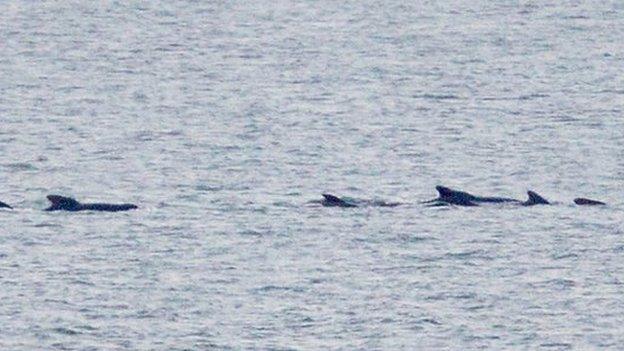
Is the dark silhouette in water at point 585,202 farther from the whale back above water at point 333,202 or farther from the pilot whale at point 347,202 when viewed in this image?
the whale back above water at point 333,202

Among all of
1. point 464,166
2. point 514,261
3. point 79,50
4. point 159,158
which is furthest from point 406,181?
point 79,50

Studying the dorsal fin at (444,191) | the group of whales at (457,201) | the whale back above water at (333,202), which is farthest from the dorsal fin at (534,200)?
the whale back above water at (333,202)

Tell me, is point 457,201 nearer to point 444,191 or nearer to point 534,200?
point 444,191

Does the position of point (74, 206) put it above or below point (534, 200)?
above

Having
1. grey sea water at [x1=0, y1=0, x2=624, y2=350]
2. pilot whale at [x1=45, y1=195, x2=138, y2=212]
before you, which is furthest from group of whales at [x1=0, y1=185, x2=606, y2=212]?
grey sea water at [x1=0, y1=0, x2=624, y2=350]

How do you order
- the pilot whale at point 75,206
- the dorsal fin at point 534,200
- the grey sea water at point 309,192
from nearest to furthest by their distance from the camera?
the grey sea water at point 309,192 < the pilot whale at point 75,206 < the dorsal fin at point 534,200

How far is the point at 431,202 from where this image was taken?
4138cm

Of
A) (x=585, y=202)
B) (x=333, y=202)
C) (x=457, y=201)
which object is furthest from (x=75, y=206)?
(x=585, y=202)

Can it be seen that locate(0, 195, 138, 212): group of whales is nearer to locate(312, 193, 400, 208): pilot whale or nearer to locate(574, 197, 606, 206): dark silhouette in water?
locate(312, 193, 400, 208): pilot whale

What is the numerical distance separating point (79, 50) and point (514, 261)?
45402 mm

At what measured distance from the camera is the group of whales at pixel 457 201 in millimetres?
40750

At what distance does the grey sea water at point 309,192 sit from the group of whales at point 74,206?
0.24m

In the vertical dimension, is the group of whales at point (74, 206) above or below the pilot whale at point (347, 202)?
above

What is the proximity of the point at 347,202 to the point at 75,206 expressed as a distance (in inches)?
166
